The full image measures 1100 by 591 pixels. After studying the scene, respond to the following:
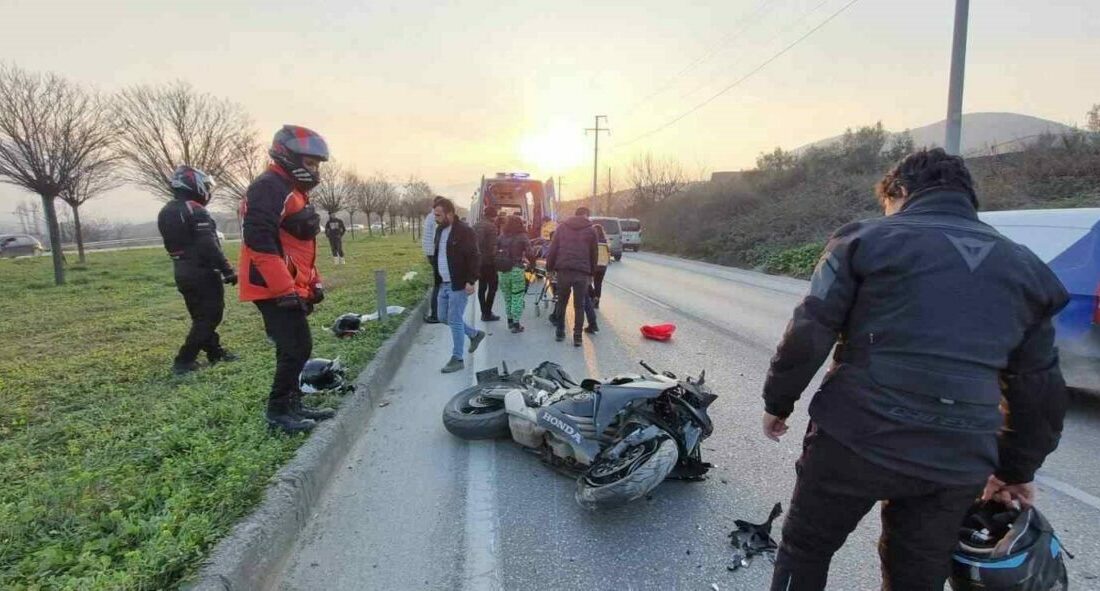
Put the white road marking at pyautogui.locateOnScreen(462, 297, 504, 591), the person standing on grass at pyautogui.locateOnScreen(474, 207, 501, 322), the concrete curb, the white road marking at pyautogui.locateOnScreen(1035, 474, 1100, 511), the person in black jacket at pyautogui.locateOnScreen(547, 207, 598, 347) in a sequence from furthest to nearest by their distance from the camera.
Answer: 1. the person standing on grass at pyautogui.locateOnScreen(474, 207, 501, 322)
2. the person in black jacket at pyautogui.locateOnScreen(547, 207, 598, 347)
3. the white road marking at pyautogui.locateOnScreen(1035, 474, 1100, 511)
4. the white road marking at pyautogui.locateOnScreen(462, 297, 504, 591)
5. the concrete curb

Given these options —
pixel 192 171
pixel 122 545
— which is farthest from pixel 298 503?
pixel 192 171

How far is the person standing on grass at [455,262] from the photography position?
5895mm

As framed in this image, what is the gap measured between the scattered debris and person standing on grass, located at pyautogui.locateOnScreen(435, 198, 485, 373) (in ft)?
12.2

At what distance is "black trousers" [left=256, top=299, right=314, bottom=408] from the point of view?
12.1 feet

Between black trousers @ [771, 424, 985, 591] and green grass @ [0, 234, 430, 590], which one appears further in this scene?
green grass @ [0, 234, 430, 590]

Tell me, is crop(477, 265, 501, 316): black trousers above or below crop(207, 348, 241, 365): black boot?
above

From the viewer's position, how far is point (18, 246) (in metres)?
30.9

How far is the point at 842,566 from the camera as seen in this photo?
2.57m

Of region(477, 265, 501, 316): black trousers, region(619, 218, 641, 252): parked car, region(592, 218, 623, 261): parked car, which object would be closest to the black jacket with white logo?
region(477, 265, 501, 316): black trousers

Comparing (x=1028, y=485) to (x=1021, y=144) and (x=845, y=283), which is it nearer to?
(x=845, y=283)

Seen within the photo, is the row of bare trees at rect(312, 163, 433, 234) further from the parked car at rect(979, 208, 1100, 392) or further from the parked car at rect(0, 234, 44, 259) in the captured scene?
the parked car at rect(979, 208, 1100, 392)

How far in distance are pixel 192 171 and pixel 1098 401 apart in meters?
8.54

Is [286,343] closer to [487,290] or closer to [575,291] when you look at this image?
[575,291]

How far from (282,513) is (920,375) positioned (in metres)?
2.80
